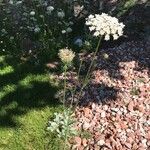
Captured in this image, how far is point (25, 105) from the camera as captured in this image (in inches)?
353

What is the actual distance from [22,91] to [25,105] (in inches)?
16.5

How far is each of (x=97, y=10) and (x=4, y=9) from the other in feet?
7.65

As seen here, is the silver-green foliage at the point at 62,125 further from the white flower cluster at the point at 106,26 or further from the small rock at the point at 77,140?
the white flower cluster at the point at 106,26

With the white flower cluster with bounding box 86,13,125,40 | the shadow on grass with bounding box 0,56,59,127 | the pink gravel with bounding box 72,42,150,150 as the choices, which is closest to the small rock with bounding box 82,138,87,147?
the pink gravel with bounding box 72,42,150,150

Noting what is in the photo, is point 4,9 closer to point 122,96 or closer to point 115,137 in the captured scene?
point 122,96

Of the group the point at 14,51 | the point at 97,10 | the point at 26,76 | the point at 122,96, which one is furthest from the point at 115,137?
the point at 97,10

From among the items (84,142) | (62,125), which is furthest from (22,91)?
(84,142)

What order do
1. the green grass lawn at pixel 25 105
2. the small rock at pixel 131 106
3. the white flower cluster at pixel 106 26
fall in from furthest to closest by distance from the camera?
the small rock at pixel 131 106 < the green grass lawn at pixel 25 105 < the white flower cluster at pixel 106 26

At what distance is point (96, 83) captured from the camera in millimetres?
9438

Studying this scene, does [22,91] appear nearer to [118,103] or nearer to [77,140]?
[77,140]

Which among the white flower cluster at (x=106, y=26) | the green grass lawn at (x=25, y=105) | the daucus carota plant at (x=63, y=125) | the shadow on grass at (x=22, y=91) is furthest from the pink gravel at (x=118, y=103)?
the white flower cluster at (x=106, y=26)

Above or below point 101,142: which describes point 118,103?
above

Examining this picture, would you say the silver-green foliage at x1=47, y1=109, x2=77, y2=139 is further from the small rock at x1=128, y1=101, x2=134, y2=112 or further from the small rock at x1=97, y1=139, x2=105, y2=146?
the small rock at x1=128, y1=101, x2=134, y2=112

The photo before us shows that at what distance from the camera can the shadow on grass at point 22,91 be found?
8.80 m
